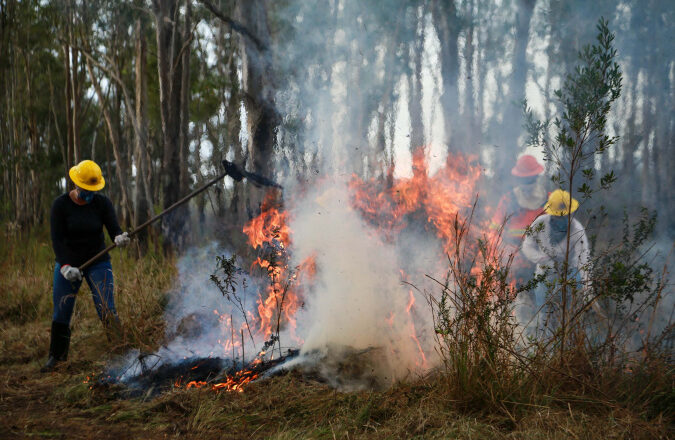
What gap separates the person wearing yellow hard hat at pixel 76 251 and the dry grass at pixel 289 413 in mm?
266

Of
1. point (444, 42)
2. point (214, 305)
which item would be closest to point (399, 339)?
point (214, 305)

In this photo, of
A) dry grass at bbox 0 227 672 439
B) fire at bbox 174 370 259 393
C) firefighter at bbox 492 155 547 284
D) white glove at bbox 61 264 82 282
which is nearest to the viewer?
dry grass at bbox 0 227 672 439

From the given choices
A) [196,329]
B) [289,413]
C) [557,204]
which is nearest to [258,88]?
[196,329]

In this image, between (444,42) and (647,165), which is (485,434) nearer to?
(444,42)

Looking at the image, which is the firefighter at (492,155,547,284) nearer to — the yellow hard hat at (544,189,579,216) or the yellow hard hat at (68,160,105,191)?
the yellow hard hat at (544,189,579,216)

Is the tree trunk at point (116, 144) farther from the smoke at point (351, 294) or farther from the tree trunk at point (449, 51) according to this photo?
the smoke at point (351, 294)

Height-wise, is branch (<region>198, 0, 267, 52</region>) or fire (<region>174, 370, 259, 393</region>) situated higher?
branch (<region>198, 0, 267, 52</region>)

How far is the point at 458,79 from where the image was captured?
1277 centimetres

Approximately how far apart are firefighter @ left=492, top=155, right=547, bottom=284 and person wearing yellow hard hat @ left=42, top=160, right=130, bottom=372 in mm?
3916

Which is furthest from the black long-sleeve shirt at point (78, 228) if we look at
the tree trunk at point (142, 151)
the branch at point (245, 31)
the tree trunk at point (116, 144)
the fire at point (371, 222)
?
the tree trunk at point (116, 144)

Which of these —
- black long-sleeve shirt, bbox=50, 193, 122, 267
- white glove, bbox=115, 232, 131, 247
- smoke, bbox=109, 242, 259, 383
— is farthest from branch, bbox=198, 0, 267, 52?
white glove, bbox=115, 232, 131, 247

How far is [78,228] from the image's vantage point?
192 inches

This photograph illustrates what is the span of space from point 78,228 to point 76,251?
22 cm

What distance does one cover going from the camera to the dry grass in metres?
2.84
